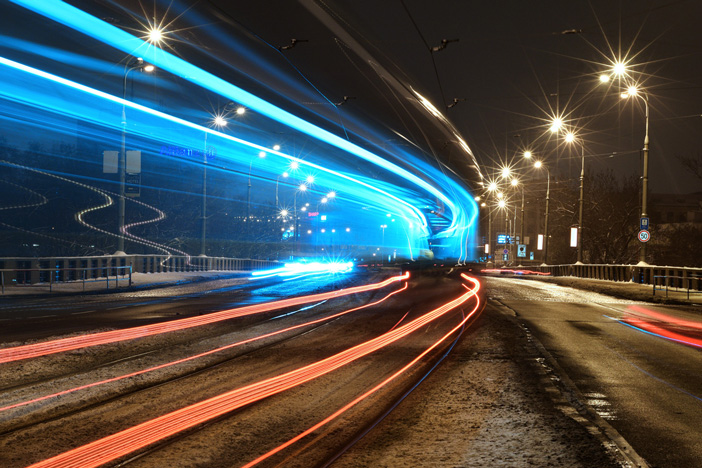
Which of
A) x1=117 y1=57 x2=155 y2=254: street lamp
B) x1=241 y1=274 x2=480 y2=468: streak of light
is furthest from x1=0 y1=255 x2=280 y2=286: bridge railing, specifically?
x1=241 y1=274 x2=480 y2=468: streak of light

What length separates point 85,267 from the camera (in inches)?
1120

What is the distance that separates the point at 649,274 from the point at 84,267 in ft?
92.9

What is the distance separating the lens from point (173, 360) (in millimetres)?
9695

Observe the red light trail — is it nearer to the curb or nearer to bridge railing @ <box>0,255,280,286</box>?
the curb

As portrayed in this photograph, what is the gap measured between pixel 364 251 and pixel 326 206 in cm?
1192

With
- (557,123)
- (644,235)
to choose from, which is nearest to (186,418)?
(644,235)

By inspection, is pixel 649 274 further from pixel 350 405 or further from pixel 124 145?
pixel 350 405

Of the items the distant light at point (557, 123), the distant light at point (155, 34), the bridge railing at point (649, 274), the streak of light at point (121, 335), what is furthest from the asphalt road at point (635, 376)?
the distant light at point (557, 123)

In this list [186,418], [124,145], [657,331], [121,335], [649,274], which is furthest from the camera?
[649,274]

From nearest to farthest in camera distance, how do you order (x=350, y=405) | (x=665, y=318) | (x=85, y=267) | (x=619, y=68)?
(x=350, y=405), (x=665, y=318), (x=619, y=68), (x=85, y=267)

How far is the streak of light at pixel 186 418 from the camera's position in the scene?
498 cm

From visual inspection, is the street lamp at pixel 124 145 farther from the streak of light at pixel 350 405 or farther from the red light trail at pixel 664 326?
the red light trail at pixel 664 326

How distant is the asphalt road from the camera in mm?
5793


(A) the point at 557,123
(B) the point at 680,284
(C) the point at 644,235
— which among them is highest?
(A) the point at 557,123
